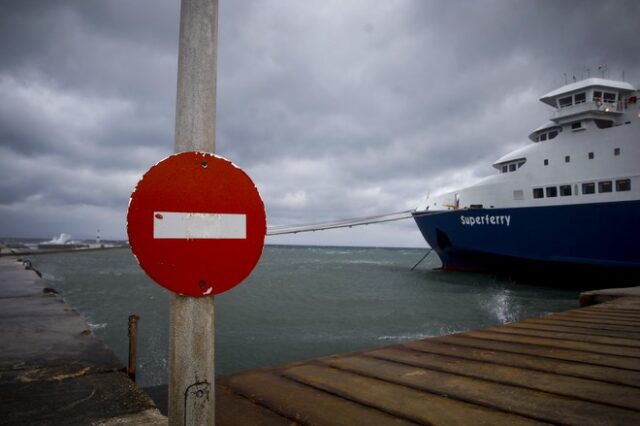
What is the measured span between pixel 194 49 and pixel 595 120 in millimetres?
28223

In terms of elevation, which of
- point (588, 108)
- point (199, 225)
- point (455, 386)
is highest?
point (588, 108)

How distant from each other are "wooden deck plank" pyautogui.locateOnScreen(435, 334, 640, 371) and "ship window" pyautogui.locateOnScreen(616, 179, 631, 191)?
2074cm

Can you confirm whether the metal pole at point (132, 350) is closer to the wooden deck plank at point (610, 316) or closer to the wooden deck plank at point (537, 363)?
the wooden deck plank at point (537, 363)

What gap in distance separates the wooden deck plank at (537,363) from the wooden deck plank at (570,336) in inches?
47.4

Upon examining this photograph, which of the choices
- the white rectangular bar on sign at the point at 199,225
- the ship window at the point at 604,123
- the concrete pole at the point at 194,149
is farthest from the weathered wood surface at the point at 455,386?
the ship window at the point at 604,123

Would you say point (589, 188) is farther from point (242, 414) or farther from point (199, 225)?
point (199, 225)

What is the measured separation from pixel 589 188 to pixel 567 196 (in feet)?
3.68

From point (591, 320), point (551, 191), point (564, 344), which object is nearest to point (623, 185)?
point (551, 191)

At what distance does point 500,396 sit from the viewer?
273cm

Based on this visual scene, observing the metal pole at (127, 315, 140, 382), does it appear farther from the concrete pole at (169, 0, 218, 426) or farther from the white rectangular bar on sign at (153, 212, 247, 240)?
the white rectangular bar on sign at (153, 212, 247, 240)

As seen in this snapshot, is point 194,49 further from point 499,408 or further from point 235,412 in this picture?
point 499,408

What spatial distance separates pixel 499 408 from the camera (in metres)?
2.52

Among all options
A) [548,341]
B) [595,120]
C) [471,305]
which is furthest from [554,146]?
[548,341]

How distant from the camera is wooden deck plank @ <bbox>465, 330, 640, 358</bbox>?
394 centimetres
